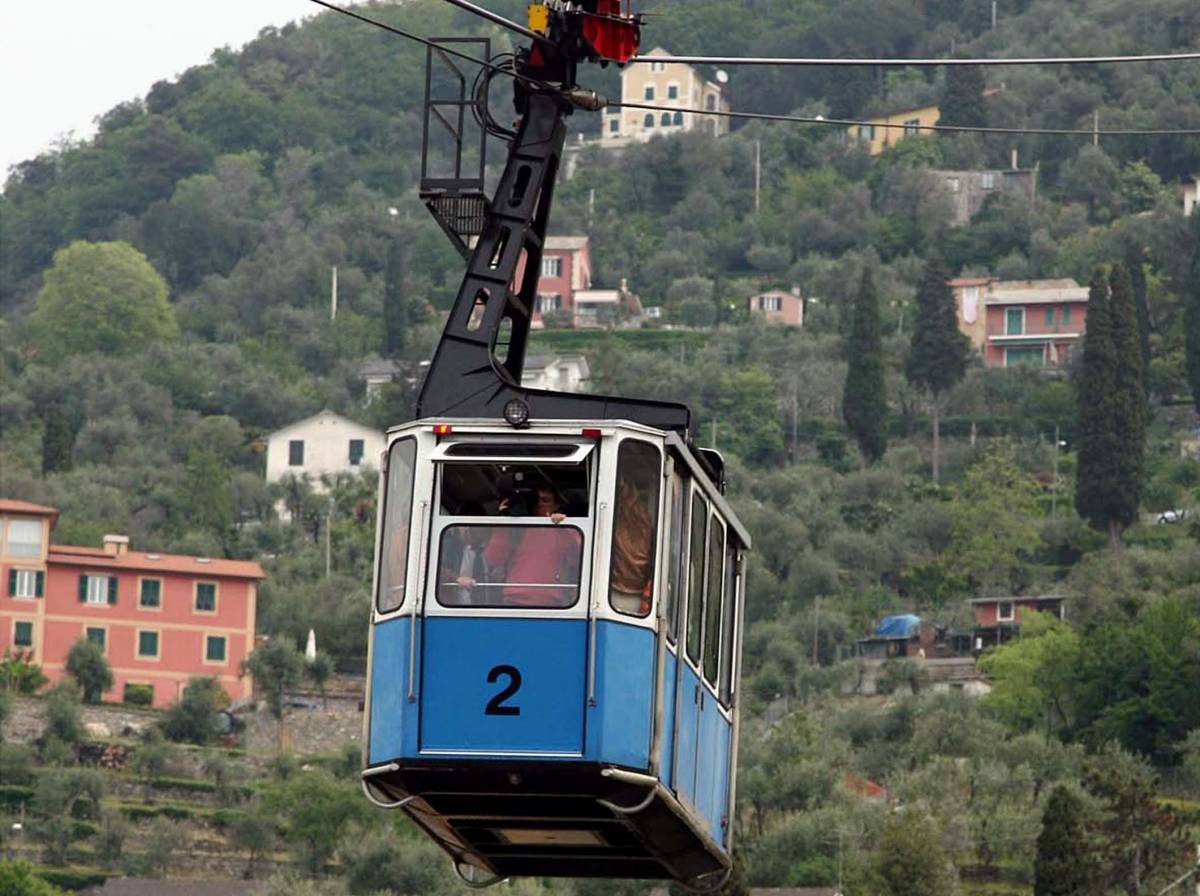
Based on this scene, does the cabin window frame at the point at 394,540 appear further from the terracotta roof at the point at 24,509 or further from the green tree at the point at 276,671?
the terracotta roof at the point at 24,509

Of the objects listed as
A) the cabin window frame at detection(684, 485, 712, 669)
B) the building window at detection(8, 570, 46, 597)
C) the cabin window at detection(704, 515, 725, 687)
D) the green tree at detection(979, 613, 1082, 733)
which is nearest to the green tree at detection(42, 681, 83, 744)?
the building window at detection(8, 570, 46, 597)

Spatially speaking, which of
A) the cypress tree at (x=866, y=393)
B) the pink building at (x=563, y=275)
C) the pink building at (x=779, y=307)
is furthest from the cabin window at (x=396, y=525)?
the pink building at (x=563, y=275)

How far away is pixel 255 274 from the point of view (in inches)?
7146

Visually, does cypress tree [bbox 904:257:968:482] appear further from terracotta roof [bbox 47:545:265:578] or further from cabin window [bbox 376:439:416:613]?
cabin window [bbox 376:439:416:613]

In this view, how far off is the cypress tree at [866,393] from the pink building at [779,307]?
24.9 m

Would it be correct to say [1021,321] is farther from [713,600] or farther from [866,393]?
[713,600]

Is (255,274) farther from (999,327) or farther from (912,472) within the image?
(912,472)

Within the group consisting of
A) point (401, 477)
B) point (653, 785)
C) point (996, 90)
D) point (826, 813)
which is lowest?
point (826, 813)

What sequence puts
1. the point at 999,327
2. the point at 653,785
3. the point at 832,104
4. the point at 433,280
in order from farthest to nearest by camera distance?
the point at 832,104 < the point at 433,280 < the point at 999,327 < the point at 653,785

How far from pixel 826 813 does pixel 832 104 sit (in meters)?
119

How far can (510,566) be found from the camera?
17.8 metres

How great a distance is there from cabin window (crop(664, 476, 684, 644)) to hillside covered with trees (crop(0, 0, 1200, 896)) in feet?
144

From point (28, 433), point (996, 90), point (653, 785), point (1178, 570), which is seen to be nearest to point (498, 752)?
point (653, 785)

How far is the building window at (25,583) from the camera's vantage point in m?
111
